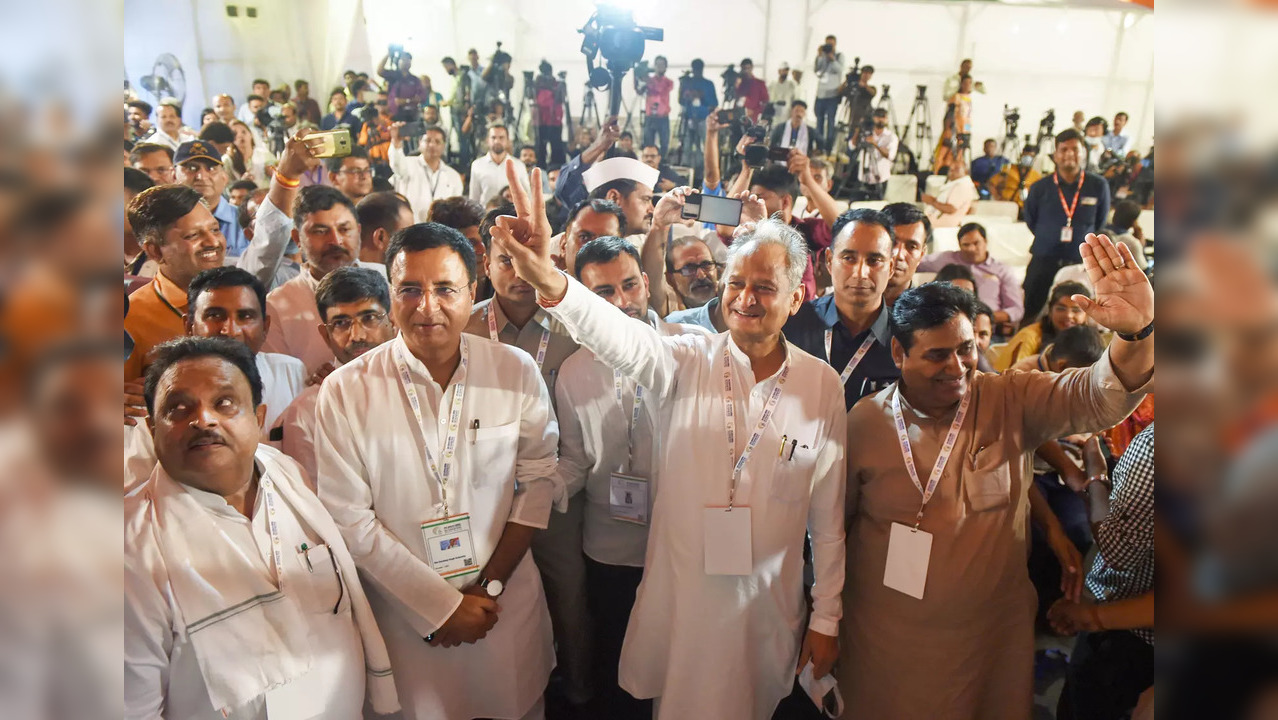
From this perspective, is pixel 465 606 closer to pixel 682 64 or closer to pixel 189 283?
pixel 189 283

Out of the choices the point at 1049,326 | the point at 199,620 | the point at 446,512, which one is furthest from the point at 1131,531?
the point at 199,620

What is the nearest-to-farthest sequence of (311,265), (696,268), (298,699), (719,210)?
1. (298,699)
2. (311,265)
3. (719,210)
4. (696,268)

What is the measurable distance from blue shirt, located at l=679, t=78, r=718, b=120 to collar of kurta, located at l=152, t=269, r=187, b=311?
2.97m

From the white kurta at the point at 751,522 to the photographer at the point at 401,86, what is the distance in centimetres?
322

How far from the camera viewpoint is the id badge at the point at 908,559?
1.88 m

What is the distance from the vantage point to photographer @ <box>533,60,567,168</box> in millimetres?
4254

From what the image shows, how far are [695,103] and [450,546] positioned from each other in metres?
3.33

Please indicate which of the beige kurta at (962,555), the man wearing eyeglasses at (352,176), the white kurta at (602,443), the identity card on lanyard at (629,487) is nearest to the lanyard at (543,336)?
the white kurta at (602,443)

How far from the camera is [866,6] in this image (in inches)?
174

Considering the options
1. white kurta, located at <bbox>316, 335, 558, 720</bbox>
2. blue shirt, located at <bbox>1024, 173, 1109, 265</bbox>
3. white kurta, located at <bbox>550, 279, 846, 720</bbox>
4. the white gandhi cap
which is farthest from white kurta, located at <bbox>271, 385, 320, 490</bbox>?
blue shirt, located at <bbox>1024, 173, 1109, 265</bbox>

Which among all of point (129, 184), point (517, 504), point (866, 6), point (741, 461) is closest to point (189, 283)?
point (129, 184)

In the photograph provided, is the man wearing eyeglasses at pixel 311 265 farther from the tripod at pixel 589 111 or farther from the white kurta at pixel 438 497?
the tripod at pixel 589 111

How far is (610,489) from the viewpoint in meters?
2.31

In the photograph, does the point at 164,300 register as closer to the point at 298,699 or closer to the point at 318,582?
the point at 318,582
